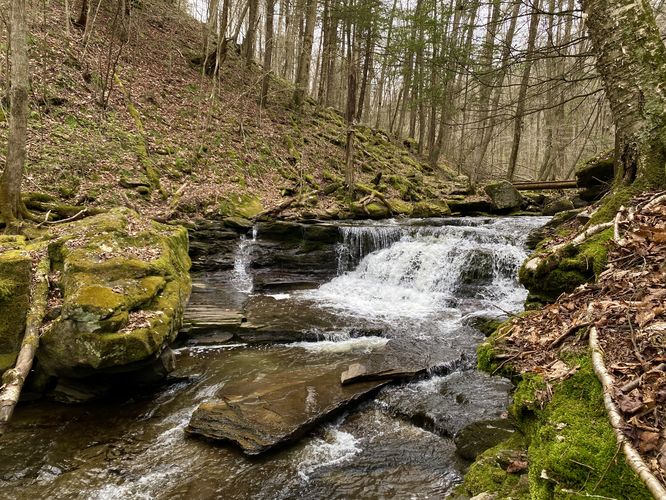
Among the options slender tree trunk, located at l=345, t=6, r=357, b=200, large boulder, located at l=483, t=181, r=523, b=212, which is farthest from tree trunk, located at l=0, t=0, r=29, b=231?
large boulder, located at l=483, t=181, r=523, b=212

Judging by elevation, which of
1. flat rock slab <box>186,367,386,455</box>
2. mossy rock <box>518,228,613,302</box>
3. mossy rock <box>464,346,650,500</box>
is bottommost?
flat rock slab <box>186,367,386,455</box>

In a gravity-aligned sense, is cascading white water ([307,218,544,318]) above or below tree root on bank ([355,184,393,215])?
below

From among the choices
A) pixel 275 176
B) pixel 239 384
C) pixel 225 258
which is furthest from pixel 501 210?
pixel 239 384

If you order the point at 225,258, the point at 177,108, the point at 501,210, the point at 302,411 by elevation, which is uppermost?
the point at 177,108

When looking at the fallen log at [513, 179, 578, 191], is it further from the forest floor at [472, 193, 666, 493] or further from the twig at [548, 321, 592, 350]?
the twig at [548, 321, 592, 350]

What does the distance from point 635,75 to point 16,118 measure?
8.96m

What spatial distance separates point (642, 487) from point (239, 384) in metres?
5.18

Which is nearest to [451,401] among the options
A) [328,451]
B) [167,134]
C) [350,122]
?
[328,451]

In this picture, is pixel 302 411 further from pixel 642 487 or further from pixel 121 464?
pixel 642 487

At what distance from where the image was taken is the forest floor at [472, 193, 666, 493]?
1847mm

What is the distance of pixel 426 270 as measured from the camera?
1111 centimetres

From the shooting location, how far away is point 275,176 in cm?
1647

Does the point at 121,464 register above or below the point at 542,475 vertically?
below

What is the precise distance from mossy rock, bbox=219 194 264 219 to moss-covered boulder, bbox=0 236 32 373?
23.3 ft
